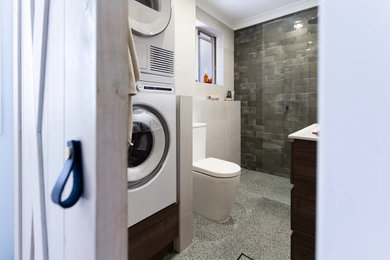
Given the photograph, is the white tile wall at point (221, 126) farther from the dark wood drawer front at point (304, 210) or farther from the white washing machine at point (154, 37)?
the dark wood drawer front at point (304, 210)

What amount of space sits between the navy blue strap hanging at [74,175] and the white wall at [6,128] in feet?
3.49

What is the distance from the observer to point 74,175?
0.36 m

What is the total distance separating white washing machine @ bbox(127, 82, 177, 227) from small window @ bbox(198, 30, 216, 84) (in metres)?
1.56

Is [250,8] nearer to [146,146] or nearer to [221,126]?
[221,126]

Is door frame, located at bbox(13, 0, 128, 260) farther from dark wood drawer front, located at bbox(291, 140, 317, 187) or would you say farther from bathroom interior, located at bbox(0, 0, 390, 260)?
dark wood drawer front, located at bbox(291, 140, 317, 187)

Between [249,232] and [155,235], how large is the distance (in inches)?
32.7

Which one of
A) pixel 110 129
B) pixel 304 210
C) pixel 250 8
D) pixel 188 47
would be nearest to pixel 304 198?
pixel 304 210

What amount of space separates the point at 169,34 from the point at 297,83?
200cm

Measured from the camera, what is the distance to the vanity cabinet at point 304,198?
965mm

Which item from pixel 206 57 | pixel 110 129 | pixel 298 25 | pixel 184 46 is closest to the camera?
pixel 110 129
